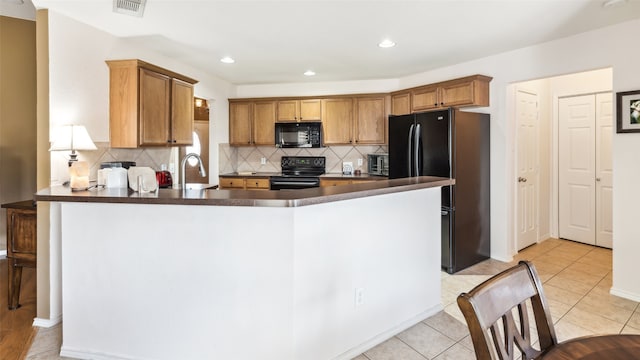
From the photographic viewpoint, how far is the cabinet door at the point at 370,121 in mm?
5266

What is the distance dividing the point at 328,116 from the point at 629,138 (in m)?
3.50

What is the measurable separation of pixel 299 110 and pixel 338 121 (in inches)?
24.5

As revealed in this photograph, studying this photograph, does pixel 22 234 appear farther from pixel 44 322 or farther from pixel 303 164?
pixel 303 164

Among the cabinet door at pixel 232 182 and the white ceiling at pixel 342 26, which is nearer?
the white ceiling at pixel 342 26

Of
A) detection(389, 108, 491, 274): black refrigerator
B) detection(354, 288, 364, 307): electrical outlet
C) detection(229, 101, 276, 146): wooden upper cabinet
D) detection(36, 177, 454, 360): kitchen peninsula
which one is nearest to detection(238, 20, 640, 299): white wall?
detection(389, 108, 491, 274): black refrigerator

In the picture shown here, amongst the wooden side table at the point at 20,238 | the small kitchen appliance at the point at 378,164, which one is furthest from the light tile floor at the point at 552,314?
the small kitchen appliance at the point at 378,164

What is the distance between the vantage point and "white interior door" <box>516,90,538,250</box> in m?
4.54

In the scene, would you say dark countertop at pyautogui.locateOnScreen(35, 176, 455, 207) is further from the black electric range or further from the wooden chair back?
the black electric range

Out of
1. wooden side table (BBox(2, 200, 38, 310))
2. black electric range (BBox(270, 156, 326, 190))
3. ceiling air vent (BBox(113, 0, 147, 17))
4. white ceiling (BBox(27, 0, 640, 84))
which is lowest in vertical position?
wooden side table (BBox(2, 200, 38, 310))

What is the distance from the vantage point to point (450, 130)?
149 inches

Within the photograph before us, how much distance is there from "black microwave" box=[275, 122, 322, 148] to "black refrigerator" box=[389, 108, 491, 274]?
1460 mm

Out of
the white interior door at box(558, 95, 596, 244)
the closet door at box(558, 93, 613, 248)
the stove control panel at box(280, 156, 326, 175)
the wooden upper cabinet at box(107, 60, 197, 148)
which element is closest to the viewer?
the wooden upper cabinet at box(107, 60, 197, 148)

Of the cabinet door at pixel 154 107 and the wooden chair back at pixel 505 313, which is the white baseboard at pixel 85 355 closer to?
the cabinet door at pixel 154 107

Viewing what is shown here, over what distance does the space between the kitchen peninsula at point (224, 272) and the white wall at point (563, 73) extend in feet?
7.49
